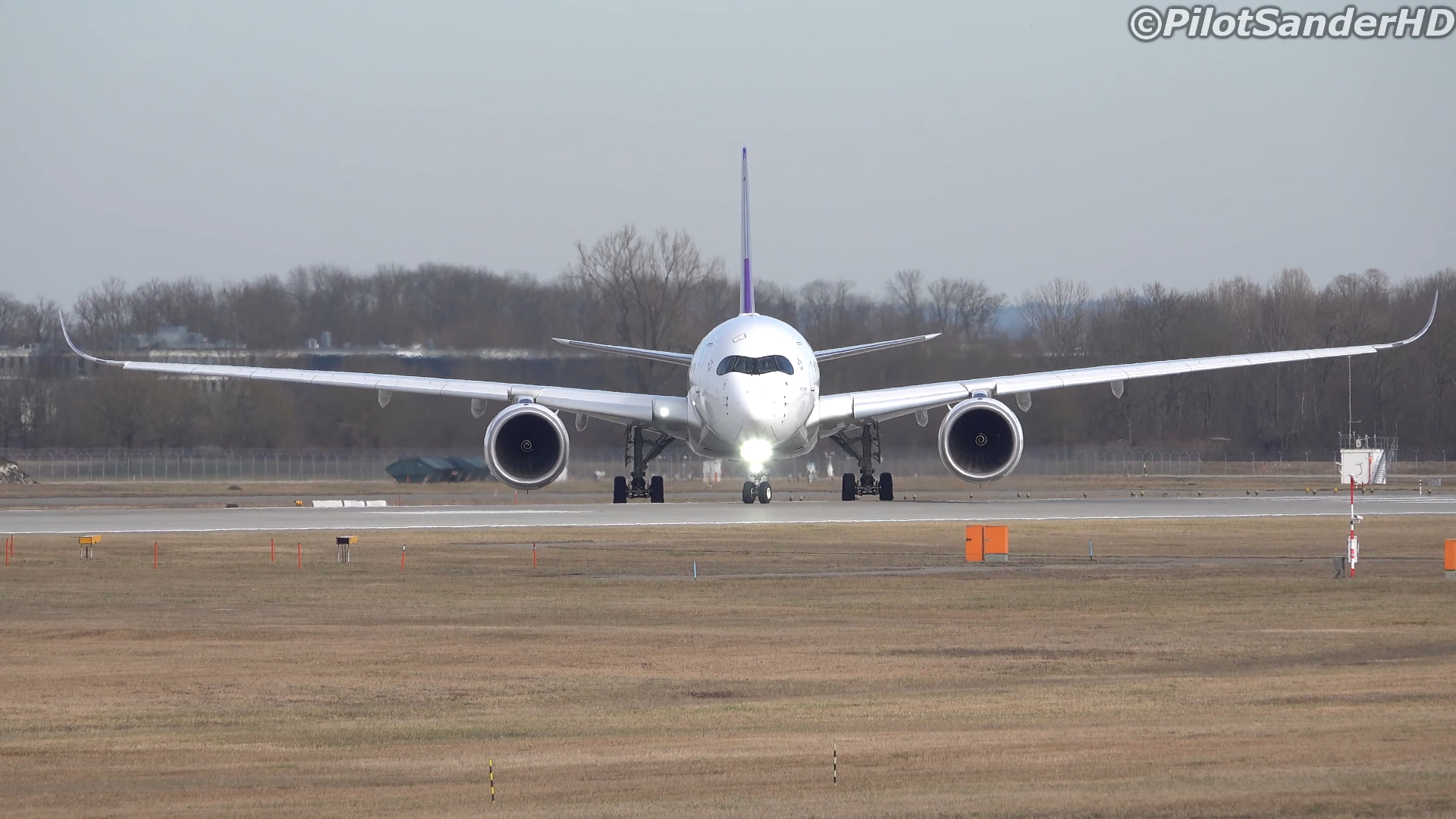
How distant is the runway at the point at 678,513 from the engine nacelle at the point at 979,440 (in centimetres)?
86

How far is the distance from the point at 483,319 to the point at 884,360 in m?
13.0

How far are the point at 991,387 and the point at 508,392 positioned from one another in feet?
35.3

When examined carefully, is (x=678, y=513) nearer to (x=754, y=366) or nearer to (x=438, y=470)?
(x=754, y=366)

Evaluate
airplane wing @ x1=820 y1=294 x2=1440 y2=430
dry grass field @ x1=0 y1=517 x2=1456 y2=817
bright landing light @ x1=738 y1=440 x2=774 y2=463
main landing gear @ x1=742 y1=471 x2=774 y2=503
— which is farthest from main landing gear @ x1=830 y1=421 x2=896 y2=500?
dry grass field @ x1=0 y1=517 x2=1456 y2=817

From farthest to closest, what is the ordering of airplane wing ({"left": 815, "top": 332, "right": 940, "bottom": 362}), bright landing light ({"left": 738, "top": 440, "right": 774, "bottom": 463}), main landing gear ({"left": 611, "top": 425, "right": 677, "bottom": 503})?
1. main landing gear ({"left": 611, "top": 425, "right": 677, "bottom": 503})
2. airplane wing ({"left": 815, "top": 332, "right": 940, "bottom": 362})
3. bright landing light ({"left": 738, "top": 440, "right": 774, "bottom": 463})

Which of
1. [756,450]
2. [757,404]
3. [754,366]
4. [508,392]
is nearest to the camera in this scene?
[757,404]

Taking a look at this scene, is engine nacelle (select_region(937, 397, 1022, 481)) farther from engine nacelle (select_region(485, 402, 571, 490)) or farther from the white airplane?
engine nacelle (select_region(485, 402, 571, 490))

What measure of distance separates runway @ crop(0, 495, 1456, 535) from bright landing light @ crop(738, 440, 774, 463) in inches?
40.7

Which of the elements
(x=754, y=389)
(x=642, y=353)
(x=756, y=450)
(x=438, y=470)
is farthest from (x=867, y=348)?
(x=438, y=470)

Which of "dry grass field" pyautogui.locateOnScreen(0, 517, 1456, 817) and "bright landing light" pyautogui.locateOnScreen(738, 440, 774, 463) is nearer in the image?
"dry grass field" pyautogui.locateOnScreen(0, 517, 1456, 817)

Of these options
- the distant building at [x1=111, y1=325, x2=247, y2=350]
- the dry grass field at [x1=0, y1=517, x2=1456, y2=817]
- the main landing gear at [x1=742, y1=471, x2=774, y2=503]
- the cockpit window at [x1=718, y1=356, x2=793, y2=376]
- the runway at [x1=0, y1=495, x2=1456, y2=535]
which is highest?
the distant building at [x1=111, y1=325, x2=247, y2=350]

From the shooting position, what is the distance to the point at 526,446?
34.5 meters

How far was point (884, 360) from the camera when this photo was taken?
49.4 m

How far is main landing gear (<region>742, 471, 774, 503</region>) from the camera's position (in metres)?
35.4
